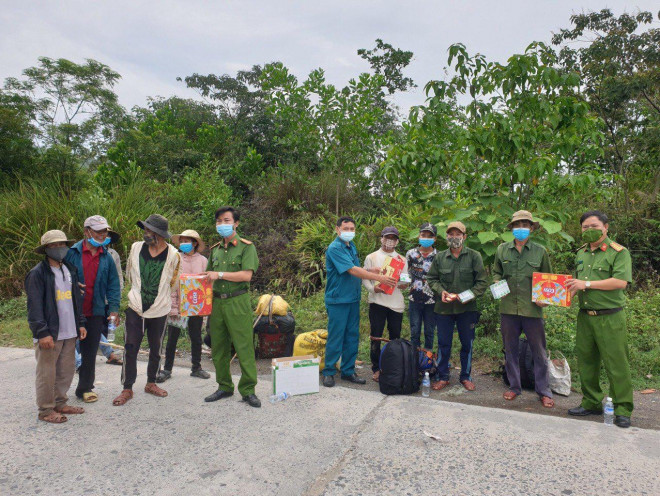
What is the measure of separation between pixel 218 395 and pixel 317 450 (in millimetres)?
1546

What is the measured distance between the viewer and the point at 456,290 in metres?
5.14

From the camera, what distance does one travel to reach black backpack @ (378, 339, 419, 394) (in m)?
4.95

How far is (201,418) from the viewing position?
431cm

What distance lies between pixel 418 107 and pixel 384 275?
2378 millimetres

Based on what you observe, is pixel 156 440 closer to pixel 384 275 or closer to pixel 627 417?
pixel 384 275

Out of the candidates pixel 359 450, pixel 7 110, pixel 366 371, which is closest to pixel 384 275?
pixel 366 371

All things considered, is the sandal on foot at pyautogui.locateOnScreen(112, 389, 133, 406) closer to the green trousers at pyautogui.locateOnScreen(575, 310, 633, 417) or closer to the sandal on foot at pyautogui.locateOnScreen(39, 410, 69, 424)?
the sandal on foot at pyautogui.locateOnScreen(39, 410, 69, 424)

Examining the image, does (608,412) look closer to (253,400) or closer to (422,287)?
(422,287)

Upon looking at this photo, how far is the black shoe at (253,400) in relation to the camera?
4.61 metres

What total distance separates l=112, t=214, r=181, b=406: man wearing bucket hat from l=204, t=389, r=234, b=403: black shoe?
1.75 feet

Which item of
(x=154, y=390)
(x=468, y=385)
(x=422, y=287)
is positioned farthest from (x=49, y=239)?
(x=468, y=385)

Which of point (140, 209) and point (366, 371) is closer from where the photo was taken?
point (366, 371)

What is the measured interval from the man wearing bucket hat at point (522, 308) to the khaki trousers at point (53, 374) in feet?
14.5

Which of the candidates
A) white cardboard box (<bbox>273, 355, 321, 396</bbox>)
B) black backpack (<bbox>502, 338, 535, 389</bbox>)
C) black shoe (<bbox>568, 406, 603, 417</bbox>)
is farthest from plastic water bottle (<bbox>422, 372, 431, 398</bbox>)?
black shoe (<bbox>568, 406, 603, 417</bbox>)
